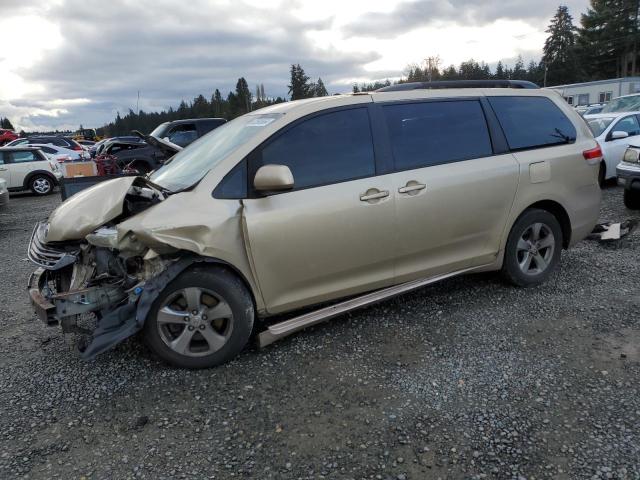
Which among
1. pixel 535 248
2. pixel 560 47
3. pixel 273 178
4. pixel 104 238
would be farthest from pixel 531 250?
pixel 560 47

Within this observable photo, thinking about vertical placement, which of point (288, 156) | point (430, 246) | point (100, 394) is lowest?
point (100, 394)

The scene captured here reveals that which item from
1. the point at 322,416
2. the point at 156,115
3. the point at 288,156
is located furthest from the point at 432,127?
the point at 156,115

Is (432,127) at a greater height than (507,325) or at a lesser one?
greater

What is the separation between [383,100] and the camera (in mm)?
3846

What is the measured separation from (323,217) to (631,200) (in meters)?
6.61

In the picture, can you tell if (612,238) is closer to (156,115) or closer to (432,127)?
(432,127)

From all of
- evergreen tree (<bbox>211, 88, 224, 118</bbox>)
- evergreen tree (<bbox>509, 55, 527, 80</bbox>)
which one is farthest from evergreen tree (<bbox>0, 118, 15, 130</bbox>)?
evergreen tree (<bbox>509, 55, 527, 80</bbox>)

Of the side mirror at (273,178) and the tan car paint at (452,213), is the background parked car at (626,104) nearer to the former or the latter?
the tan car paint at (452,213)

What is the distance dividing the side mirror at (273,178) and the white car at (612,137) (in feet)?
27.8

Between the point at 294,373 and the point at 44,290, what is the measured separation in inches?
73.2

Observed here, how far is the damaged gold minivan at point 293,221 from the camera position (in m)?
3.19

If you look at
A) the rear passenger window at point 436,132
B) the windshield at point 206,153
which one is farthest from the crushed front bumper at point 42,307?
the rear passenger window at point 436,132

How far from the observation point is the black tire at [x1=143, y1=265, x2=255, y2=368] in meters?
3.19

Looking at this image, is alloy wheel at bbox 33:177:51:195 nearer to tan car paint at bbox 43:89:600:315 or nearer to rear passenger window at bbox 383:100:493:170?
tan car paint at bbox 43:89:600:315
